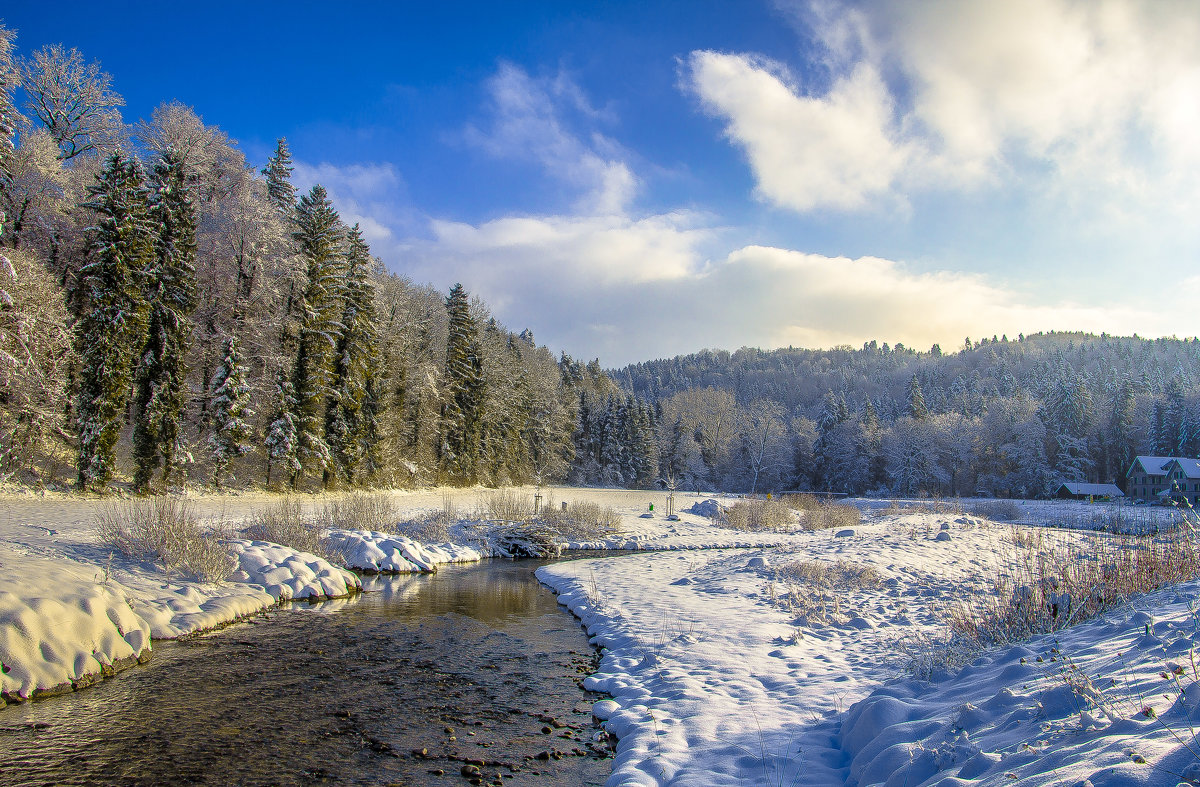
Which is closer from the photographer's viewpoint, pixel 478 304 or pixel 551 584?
pixel 551 584

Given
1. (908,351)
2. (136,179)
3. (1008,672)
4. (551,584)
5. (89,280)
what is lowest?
(551,584)

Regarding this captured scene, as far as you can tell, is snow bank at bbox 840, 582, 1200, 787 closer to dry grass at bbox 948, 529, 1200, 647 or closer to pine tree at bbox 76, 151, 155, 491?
dry grass at bbox 948, 529, 1200, 647

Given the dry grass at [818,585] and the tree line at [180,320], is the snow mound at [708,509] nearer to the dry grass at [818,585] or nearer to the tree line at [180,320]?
the tree line at [180,320]

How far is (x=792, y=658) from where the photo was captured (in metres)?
8.66

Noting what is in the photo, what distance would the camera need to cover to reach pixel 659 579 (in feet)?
53.3

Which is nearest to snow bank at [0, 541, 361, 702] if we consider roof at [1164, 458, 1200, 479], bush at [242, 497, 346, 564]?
bush at [242, 497, 346, 564]

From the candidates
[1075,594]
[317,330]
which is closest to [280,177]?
[317,330]

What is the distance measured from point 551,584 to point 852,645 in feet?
32.6

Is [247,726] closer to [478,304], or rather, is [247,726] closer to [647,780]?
[647,780]

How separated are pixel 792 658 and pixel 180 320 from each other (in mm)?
25356

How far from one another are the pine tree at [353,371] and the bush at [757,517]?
2183 centimetres

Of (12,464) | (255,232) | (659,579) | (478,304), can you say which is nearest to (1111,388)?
(478,304)

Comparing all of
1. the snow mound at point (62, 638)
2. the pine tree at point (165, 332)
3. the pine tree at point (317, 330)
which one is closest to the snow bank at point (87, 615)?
the snow mound at point (62, 638)

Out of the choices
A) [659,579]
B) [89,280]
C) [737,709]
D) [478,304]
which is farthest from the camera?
[478,304]
